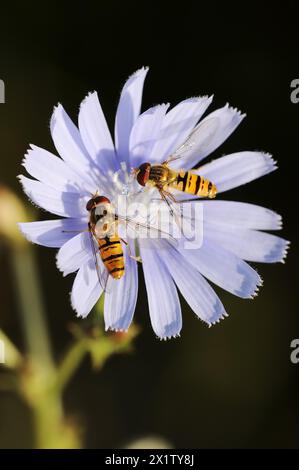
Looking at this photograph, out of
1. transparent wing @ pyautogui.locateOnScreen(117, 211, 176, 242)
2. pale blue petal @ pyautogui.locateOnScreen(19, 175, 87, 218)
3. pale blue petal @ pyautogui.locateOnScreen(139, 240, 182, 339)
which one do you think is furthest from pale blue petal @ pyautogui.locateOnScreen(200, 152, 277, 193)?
pale blue petal @ pyautogui.locateOnScreen(19, 175, 87, 218)

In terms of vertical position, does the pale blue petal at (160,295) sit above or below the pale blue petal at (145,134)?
below

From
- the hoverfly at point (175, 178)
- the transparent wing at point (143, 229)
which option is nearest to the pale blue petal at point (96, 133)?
the hoverfly at point (175, 178)

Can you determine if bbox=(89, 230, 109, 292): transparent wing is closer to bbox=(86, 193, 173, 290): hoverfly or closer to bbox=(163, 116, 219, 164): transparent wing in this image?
bbox=(86, 193, 173, 290): hoverfly

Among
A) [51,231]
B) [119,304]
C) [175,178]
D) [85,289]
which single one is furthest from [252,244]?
[51,231]

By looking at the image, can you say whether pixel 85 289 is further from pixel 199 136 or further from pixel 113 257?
pixel 199 136

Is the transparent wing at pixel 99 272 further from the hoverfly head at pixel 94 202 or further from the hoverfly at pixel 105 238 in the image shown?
the hoverfly head at pixel 94 202
